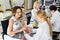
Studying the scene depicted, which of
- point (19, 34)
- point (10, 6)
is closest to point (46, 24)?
point (19, 34)

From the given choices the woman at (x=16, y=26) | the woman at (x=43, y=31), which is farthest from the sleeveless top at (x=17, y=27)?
the woman at (x=43, y=31)

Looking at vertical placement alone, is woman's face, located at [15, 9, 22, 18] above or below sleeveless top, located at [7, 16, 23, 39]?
above

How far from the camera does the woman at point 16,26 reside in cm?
250

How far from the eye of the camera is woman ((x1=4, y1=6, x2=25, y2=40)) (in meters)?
2.50

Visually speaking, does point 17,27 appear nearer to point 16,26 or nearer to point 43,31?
point 16,26

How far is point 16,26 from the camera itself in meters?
2.59

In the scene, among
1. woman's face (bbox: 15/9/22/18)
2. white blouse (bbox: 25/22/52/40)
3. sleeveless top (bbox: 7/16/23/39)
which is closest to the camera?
white blouse (bbox: 25/22/52/40)

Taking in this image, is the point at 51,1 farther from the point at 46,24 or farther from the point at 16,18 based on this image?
the point at 46,24

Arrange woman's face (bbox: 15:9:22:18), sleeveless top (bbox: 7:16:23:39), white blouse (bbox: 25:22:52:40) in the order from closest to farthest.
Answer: white blouse (bbox: 25:22:52:40) → sleeveless top (bbox: 7:16:23:39) → woman's face (bbox: 15:9:22:18)

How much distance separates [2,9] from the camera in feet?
18.4

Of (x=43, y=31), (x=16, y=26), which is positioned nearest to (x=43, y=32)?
(x=43, y=31)

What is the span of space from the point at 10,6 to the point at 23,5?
1.65ft

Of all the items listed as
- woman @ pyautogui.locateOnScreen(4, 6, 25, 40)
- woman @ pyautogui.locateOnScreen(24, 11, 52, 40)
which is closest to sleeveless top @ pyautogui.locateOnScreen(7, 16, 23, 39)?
woman @ pyautogui.locateOnScreen(4, 6, 25, 40)

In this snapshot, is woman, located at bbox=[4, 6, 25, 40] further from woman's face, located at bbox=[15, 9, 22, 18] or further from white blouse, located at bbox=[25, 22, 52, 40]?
white blouse, located at bbox=[25, 22, 52, 40]
